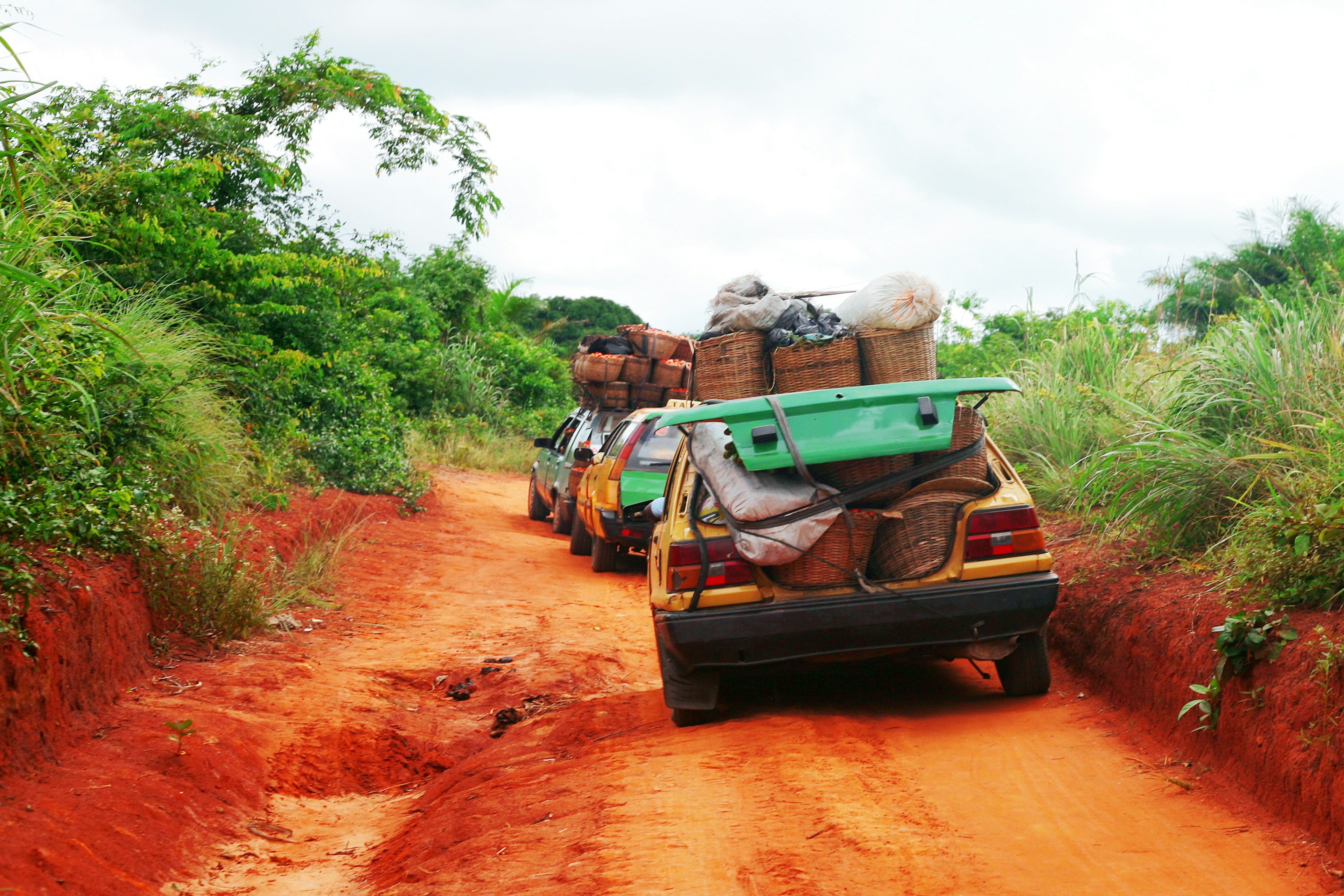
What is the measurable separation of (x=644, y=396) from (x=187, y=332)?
6878 millimetres

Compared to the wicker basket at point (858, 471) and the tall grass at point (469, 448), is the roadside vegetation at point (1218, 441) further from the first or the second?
the tall grass at point (469, 448)

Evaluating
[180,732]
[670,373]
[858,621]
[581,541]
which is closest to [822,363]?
[858,621]

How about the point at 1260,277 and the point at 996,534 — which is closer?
the point at 996,534

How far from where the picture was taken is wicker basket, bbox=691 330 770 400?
6.68m

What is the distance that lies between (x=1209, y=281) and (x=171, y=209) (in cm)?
1206

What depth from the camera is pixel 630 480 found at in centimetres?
1065

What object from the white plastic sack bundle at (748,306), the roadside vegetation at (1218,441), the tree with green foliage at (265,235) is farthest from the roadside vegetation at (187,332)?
the roadside vegetation at (1218,441)

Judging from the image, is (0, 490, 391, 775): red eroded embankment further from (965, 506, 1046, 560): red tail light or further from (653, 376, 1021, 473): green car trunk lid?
(965, 506, 1046, 560): red tail light

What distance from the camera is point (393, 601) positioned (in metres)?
10.1

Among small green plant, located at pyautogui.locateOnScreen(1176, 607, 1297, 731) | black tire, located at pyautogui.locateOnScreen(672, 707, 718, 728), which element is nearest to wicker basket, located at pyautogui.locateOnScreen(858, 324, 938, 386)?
black tire, located at pyautogui.locateOnScreen(672, 707, 718, 728)

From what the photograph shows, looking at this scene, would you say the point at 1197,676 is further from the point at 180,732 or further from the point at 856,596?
the point at 180,732

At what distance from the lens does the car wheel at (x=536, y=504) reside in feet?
55.4

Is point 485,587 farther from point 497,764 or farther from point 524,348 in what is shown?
point 524,348

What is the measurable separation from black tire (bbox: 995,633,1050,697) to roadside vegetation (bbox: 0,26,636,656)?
4654 mm
